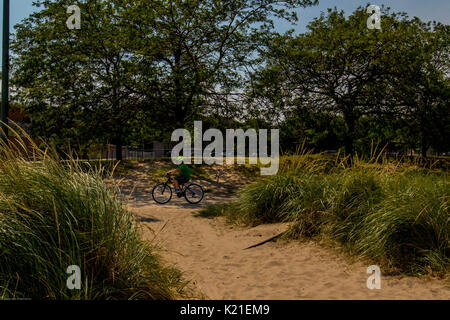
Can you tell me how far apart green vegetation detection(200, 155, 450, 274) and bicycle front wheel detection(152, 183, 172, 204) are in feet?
11.5

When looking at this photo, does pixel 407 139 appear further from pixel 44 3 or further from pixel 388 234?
pixel 44 3

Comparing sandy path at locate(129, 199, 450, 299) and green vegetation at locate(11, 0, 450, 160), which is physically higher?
green vegetation at locate(11, 0, 450, 160)

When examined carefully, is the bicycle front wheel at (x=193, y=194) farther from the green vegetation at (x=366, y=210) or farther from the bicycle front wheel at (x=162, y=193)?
the green vegetation at (x=366, y=210)

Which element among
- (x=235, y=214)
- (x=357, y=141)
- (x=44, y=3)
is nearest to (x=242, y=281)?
(x=235, y=214)

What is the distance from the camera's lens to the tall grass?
3.34m

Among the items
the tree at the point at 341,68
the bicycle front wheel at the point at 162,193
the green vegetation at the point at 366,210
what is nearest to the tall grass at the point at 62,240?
the green vegetation at the point at 366,210

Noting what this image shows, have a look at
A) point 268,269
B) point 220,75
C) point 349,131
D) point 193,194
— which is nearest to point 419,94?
point 349,131

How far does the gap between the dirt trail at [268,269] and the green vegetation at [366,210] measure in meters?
0.35

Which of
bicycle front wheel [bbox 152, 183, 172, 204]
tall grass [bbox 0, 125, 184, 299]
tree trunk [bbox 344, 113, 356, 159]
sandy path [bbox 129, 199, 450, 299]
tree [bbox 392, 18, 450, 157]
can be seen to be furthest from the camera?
tree trunk [bbox 344, 113, 356, 159]

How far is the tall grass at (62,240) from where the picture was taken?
3.34 meters

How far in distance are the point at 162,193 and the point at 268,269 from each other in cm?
775

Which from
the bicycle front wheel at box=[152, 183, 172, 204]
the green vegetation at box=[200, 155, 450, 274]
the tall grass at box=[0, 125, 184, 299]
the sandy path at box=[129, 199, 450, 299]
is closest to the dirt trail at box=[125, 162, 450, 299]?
the sandy path at box=[129, 199, 450, 299]

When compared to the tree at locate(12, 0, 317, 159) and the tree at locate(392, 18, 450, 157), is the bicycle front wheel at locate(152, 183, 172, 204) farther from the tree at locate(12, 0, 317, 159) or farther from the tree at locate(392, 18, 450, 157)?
the tree at locate(392, 18, 450, 157)

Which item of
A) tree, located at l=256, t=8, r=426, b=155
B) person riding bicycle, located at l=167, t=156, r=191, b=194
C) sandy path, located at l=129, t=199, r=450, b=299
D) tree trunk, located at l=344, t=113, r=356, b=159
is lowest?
sandy path, located at l=129, t=199, r=450, b=299
